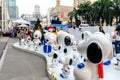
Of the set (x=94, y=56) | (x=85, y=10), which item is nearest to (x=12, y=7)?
(x=85, y=10)

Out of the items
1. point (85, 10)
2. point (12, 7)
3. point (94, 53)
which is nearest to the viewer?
point (94, 53)

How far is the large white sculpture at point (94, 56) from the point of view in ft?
18.9

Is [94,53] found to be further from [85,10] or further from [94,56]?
[85,10]

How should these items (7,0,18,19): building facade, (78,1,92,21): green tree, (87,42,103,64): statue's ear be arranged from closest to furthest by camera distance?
(87,42,103,64): statue's ear, (78,1,92,21): green tree, (7,0,18,19): building facade

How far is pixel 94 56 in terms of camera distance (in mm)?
5863

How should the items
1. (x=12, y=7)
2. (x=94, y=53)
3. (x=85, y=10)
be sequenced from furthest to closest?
(x=12, y=7) < (x=85, y=10) < (x=94, y=53)

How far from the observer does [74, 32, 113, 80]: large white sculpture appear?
5.77m

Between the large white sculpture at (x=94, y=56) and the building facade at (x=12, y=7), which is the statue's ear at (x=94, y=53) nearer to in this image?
the large white sculpture at (x=94, y=56)

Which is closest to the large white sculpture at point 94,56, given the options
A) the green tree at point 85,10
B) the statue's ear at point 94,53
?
the statue's ear at point 94,53

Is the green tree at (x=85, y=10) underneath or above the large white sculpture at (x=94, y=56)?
above

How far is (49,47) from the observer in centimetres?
1380

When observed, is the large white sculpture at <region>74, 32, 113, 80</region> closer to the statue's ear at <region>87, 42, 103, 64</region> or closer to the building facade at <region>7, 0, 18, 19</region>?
the statue's ear at <region>87, 42, 103, 64</region>

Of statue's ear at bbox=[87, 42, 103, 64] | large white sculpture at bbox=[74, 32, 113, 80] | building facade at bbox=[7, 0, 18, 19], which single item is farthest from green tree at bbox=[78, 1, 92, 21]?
building facade at bbox=[7, 0, 18, 19]

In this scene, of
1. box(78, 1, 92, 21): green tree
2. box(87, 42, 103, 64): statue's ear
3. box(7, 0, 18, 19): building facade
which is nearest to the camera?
box(87, 42, 103, 64): statue's ear
